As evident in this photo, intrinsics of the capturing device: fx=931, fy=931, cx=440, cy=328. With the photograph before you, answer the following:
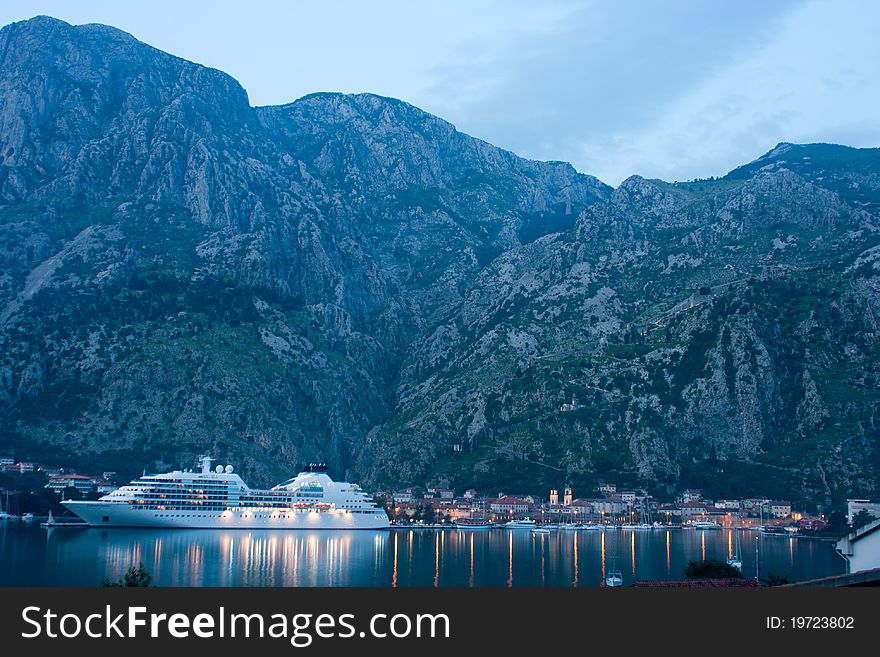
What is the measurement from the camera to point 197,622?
66.6 ft

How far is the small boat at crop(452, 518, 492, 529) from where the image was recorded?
188 meters

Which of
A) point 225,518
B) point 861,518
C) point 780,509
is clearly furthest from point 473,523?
point 861,518

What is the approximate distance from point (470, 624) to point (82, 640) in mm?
8533

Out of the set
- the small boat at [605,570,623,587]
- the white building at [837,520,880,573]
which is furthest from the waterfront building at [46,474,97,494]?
the white building at [837,520,880,573]

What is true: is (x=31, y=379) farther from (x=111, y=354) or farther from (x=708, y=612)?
(x=708, y=612)

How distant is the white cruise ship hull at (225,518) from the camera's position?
506 feet

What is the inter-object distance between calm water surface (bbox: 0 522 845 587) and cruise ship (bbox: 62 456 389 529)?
419 centimetres

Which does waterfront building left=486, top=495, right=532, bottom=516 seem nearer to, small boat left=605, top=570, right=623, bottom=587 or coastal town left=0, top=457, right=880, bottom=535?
coastal town left=0, top=457, right=880, bottom=535

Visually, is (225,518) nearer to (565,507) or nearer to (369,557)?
(369,557)

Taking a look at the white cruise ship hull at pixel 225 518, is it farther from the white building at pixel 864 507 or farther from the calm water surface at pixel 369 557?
the white building at pixel 864 507

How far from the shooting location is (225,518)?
546 feet

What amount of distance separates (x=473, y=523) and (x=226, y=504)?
169ft

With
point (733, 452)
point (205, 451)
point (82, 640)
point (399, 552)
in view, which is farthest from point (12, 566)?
point (733, 452)

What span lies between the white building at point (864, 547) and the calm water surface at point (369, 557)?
4353 cm
